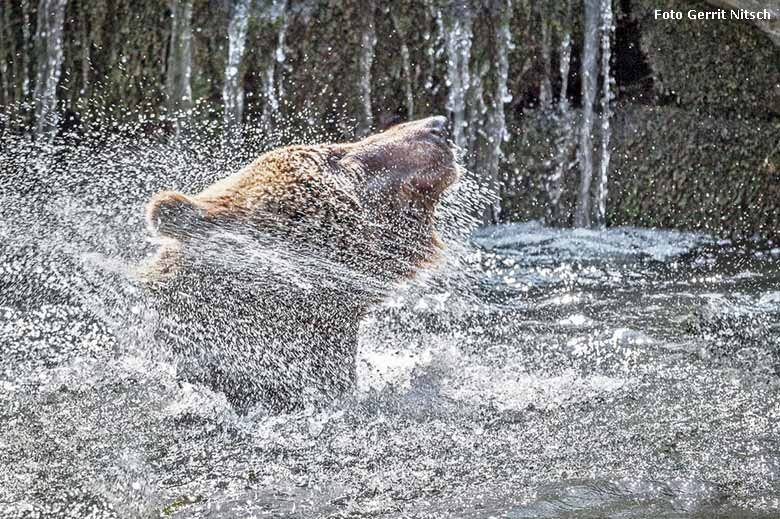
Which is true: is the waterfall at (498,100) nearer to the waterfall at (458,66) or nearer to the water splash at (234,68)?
the waterfall at (458,66)

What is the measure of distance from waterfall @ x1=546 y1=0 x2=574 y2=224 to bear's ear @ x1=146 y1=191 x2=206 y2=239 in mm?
5212

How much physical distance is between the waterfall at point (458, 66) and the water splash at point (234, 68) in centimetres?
161

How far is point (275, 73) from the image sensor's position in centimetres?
895

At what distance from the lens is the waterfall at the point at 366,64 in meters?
8.91

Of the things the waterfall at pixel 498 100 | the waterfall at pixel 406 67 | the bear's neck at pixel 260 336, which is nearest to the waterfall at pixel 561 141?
the waterfall at pixel 498 100

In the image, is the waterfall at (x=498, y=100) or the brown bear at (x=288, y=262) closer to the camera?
the brown bear at (x=288, y=262)

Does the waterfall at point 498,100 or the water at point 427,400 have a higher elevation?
the waterfall at point 498,100

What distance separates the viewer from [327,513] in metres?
3.52

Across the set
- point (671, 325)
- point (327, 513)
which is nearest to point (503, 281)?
point (671, 325)

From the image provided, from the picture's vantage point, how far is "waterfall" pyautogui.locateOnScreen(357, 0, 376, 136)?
29.2ft

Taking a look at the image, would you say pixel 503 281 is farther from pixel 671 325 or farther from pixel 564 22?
pixel 564 22

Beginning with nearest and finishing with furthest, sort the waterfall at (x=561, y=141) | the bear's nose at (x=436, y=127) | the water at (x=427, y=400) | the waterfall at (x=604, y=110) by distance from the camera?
the water at (x=427, y=400) < the bear's nose at (x=436, y=127) < the waterfall at (x=604, y=110) < the waterfall at (x=561, y=141)

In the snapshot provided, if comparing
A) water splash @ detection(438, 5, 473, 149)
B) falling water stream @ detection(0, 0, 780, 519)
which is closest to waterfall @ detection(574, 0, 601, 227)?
falling water stream @ detection(0, 0, 780, 519)

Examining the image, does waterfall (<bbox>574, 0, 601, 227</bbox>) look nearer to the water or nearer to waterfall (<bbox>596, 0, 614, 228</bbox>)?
waterfall (<bbox>596, 0, 614, 228</bbox>)
